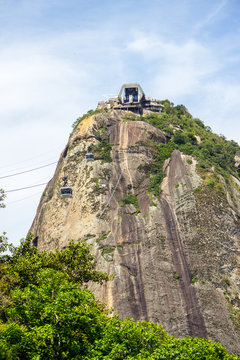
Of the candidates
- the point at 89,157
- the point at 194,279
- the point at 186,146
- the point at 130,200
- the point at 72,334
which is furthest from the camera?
the point at 186,146

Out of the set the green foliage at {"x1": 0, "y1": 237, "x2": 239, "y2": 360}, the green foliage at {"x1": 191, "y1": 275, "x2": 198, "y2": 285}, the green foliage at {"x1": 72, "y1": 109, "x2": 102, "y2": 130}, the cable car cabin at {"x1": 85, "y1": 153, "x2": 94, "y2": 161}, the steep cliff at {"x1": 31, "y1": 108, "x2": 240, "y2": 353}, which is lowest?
the green foliage at {"x1": 0, "y1": 237, "x2": 239, "y2": 360}

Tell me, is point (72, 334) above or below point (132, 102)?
below

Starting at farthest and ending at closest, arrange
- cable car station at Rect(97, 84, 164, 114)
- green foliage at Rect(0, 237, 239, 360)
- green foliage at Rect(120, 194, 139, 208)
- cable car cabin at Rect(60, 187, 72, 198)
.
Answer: cable car station at Rect(97, 84, 164, 114) → cable car cabin at Rect(60, 187, 72, 198) → green foliage at Rect(120, 194, 139, 208) → green foliage at Rect(0, 237, 239, 360)

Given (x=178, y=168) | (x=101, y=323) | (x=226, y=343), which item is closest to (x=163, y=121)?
(x=178, y=168)

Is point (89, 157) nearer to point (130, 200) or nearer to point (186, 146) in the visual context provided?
point (130, 200)

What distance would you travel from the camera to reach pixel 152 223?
6694 centimetres

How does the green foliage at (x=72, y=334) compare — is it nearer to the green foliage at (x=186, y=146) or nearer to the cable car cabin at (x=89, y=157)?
the green foliage at (x=186, y=146)

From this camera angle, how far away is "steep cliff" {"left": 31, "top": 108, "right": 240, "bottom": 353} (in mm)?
57938

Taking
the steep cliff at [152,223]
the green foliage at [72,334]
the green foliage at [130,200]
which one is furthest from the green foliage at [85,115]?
the green foliage at [72,334]

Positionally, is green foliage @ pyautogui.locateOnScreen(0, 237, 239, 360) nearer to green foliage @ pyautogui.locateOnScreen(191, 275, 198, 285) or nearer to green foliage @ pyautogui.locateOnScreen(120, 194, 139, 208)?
green foliage @ pyautogui.locateOnScreen(191, 275, 198, 285)

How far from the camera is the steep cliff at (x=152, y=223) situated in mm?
57938

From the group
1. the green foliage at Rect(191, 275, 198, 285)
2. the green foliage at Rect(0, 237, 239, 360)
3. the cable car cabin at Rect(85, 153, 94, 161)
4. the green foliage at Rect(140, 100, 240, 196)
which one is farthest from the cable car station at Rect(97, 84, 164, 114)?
the green foliage at Rect(0, 237, 239, 360)

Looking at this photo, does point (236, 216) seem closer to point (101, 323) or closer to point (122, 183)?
point (122, 183)

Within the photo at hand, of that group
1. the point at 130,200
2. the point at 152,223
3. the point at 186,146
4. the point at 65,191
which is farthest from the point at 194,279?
the point at 186,146
